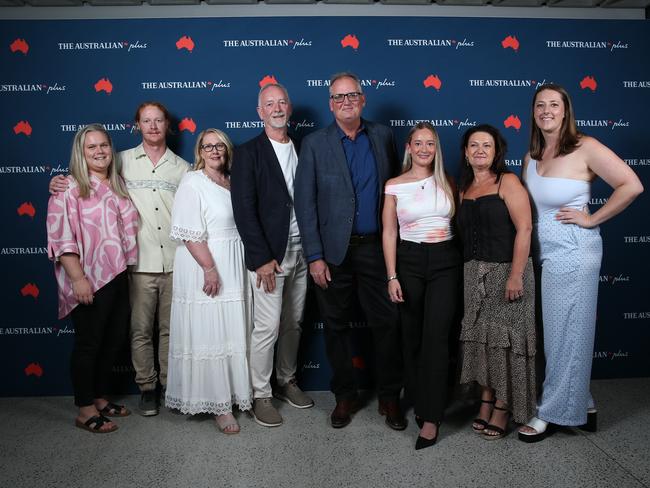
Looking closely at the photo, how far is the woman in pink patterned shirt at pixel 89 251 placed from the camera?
8.42 feet

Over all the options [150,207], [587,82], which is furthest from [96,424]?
[587,82]

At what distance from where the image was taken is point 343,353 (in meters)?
2.72

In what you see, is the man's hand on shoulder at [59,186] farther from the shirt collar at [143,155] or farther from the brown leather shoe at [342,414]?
the brown leather shoe at [342,414]

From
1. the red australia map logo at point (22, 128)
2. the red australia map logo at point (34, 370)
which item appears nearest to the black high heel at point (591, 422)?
the red australia map logo at point (34, 370)

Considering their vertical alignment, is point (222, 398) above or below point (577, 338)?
below

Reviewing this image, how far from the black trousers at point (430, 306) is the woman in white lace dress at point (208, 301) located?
886 mm

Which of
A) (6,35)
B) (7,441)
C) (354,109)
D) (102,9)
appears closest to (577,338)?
(354,109)

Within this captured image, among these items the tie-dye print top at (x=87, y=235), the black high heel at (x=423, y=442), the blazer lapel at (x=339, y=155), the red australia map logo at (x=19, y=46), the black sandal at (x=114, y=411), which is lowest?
the black sandal at (x=114, y=411)

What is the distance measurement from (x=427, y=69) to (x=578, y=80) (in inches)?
39.8

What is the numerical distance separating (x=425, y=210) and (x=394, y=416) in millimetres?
1102

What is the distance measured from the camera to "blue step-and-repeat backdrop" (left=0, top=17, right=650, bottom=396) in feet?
10.3

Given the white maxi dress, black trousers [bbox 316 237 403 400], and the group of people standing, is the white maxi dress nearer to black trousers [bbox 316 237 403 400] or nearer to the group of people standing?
the group of people standing

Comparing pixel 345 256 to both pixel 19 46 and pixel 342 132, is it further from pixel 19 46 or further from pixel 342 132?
Answer: pixel 19 46

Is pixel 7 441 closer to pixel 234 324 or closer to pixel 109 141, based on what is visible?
pixel 234 324
